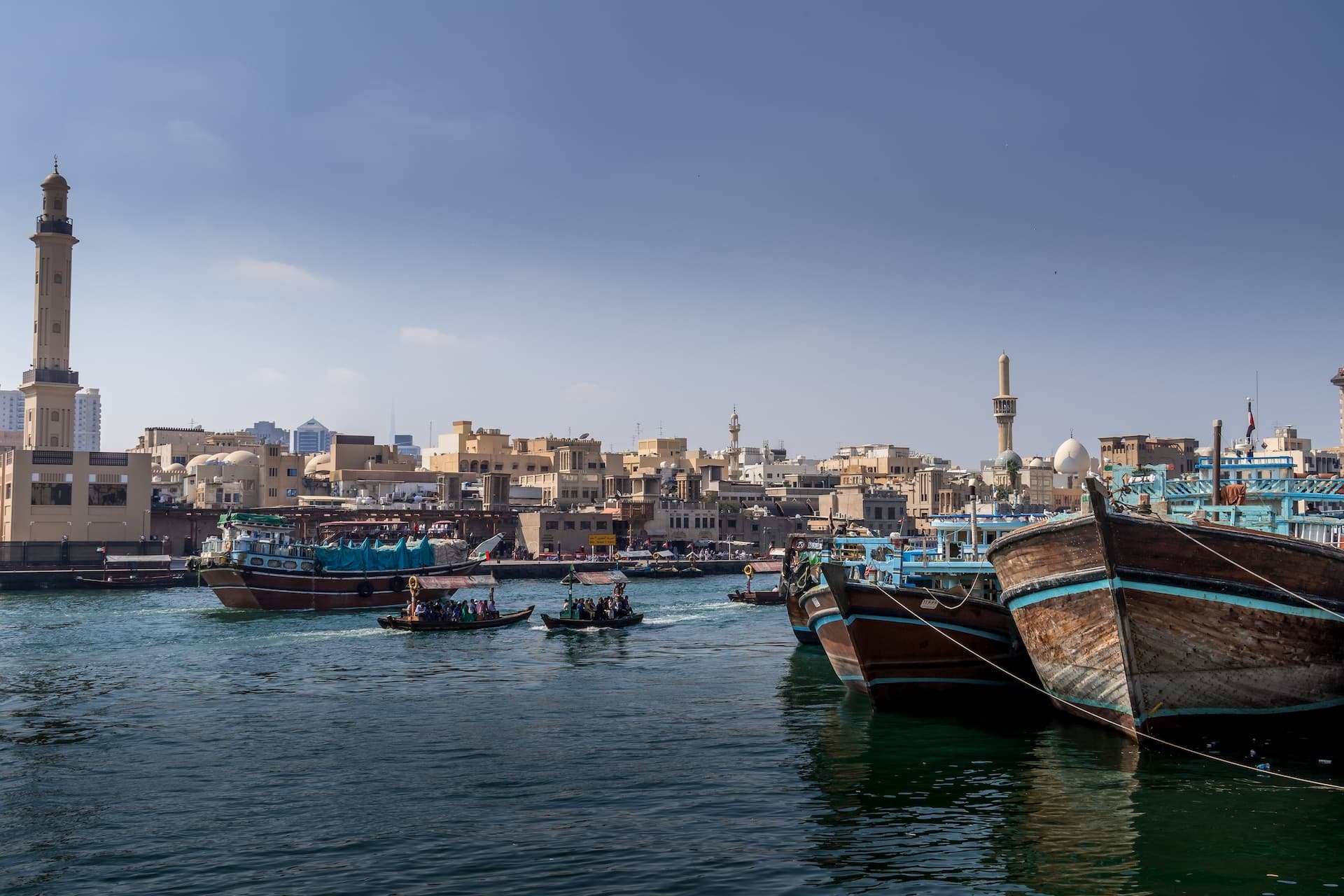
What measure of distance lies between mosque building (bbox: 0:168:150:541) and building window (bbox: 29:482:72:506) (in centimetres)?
5

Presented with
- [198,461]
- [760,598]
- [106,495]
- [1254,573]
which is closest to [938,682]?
[1254,573]

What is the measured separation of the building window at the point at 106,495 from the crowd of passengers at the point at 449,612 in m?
50.3

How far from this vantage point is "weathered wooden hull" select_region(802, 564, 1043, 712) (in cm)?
2953

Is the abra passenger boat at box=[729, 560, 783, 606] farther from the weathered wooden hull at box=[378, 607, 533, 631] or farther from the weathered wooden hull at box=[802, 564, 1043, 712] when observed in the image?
the weathered wooden hull at box=[802, 564, 1043, 712]

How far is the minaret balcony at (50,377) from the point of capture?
9994cm

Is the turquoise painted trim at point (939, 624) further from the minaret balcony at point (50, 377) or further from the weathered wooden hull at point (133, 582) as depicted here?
the minaret balcony at point (50, 377)

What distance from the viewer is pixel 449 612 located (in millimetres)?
53406

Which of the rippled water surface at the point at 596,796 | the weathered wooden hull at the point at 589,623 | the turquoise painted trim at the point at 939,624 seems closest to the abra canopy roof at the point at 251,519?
the weathered wooden hull at the point at 589,623

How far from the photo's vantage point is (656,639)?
49531 millimetres

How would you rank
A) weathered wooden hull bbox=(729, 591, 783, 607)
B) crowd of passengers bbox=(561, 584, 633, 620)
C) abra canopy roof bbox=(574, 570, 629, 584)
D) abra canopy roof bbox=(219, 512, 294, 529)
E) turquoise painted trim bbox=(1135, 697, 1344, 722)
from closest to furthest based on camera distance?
1. turquoise painted trim bbox=(1135, 697, 1344, 722)
2. crowd of passengers bbox=(561, 584, 633, 620)
3. abra canopy roof bbox=(219, 512, 294, 529)
4. weathered wooden hull bbox=(729, 591, 783, 607)
5. abra canopy roof bbox=(574, 570, 629, 584)

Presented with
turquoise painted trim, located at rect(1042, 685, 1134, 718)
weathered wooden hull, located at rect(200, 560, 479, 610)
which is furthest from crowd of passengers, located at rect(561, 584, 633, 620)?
turquoise painted trim, located at rect(1042, 685, 1134, 718)

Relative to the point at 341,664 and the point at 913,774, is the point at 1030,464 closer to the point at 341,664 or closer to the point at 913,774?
the point at 341,664

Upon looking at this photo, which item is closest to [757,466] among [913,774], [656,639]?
[656,639]

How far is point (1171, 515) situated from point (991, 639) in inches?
205
